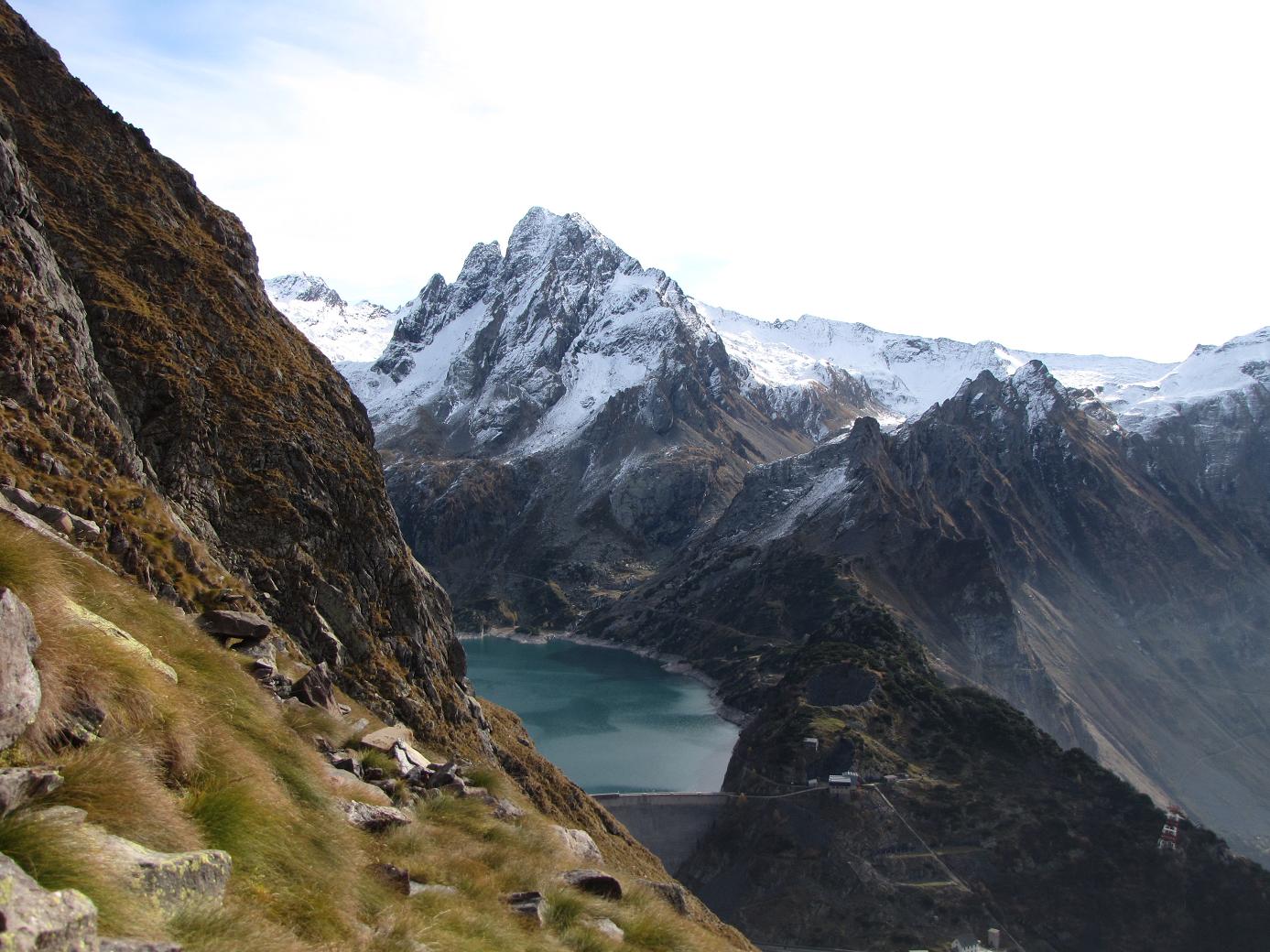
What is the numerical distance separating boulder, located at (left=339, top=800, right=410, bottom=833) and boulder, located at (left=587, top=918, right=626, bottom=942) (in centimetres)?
293

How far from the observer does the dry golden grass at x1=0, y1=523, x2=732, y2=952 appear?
7.65 metres

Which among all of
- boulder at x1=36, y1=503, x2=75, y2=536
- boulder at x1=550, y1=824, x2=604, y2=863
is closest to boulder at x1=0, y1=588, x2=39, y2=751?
boulder at x1=36, y1=503, x2=75, y2=536

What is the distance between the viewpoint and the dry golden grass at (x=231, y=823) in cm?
765

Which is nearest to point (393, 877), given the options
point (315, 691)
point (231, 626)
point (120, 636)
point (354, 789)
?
point (354, 789)

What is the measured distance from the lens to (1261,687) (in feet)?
615

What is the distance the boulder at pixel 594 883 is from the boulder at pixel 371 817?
2.57m

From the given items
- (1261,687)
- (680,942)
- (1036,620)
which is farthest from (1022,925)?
(1261,687)

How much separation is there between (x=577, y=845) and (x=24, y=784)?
14171 millimetres

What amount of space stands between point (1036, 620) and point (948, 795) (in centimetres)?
11227

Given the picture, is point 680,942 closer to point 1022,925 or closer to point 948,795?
point 1022,925

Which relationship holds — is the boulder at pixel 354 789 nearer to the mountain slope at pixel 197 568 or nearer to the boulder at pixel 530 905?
the mountain slope at pixel 197 568

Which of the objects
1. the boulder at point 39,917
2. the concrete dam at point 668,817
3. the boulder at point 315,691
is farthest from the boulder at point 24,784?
the concrete dam at point 668,817

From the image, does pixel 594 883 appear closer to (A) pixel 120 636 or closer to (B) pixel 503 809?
(B) pixel 503 809

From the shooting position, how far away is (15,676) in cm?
793
